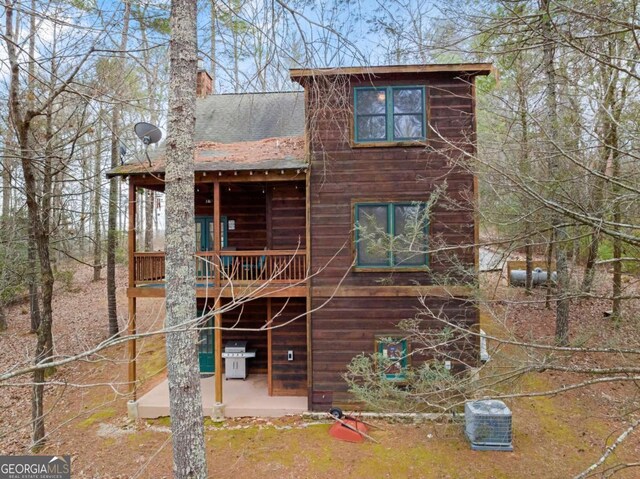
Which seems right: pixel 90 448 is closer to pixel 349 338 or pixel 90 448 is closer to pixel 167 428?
pixel 167 428

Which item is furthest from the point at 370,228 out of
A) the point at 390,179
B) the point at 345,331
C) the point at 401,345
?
the point at 401,345

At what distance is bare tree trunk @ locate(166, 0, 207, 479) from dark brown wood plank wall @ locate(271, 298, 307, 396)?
13.1 feet

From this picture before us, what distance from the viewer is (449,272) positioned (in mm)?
7344

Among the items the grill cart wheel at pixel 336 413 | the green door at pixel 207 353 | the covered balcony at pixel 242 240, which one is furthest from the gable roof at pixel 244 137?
the grill cart wheel at pixel 336 413

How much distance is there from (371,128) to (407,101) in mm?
929

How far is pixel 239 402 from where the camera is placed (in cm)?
816

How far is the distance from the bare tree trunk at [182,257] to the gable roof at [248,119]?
458 centimetres

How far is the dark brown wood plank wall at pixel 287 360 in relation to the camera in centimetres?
876

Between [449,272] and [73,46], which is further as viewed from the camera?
[449,272]

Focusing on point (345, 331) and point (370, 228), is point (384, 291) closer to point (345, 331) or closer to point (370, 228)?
point (345, 331)

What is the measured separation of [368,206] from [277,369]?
4373mm

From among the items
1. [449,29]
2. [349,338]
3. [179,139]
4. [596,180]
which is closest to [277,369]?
[349,338]

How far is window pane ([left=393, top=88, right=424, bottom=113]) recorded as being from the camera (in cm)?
786

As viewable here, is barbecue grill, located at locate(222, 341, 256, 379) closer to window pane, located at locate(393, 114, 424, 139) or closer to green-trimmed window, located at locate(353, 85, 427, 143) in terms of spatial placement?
green-trimmed window, located at locate(353, 85, 427, 143)
